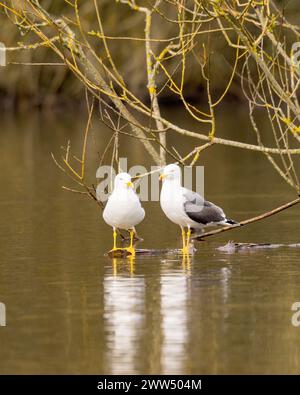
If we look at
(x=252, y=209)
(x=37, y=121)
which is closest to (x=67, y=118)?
(x=37, y=121)

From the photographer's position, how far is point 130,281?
33.4 feet

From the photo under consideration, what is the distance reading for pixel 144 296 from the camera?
952 cm

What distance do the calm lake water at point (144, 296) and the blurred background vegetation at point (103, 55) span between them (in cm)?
2178

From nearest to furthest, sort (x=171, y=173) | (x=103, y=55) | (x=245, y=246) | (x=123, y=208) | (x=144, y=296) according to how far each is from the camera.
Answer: (x=144, y=296)
(x=123, y=208)
(x=171, y=173)
(x=245, y=246)
(x=103, y=55)

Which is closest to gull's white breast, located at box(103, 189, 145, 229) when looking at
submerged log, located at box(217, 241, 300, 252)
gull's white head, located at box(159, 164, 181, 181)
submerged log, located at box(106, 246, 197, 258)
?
submerged log, located at box(106, 246, 197, 258)

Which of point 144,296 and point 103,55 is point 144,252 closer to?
point 144,296

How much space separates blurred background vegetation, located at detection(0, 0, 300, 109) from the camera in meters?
37.8

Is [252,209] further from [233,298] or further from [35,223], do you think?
[233,298]

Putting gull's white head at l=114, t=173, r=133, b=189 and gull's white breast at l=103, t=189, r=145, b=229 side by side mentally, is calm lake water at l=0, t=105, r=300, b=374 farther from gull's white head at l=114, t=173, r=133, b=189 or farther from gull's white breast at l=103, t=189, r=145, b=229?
gull's white head at l=114, t=173, r=133, b=189

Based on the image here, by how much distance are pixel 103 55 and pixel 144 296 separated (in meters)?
30.4

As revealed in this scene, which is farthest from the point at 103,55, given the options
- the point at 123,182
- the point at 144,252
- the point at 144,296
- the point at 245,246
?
the point at 144,296

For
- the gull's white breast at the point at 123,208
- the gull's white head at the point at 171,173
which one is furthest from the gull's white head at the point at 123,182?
the gull's white head at the point at 171,173

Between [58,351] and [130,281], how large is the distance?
7.57 feet

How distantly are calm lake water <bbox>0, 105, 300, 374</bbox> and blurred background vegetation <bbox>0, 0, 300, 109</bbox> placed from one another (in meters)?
21.8
